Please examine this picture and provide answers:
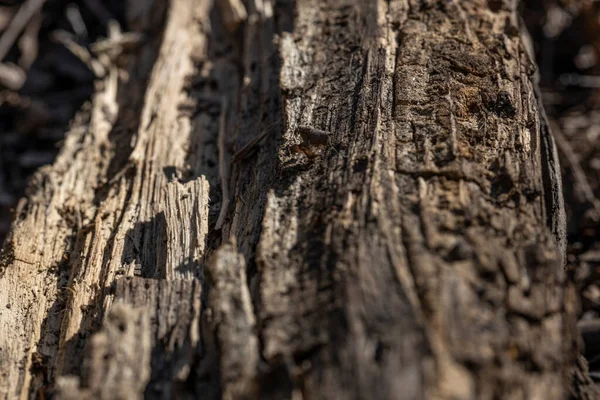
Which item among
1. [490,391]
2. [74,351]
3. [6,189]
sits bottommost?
[490,391]

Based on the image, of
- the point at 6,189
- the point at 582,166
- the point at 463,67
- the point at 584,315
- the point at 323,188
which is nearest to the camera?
the point at 323,188

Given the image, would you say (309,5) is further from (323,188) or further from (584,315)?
(584,315)

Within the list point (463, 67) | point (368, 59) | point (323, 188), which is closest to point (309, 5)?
point (368, 59)

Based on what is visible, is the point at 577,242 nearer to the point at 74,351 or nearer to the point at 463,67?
the point at 463,67

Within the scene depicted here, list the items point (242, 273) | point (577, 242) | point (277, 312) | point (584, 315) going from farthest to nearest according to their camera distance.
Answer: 1. point (577, 242)
2. point (584, 315)
3. point (242, 273)
4. point (277, 312)

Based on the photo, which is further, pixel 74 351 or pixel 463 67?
pixel 463 67

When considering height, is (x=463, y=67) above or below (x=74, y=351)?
above
